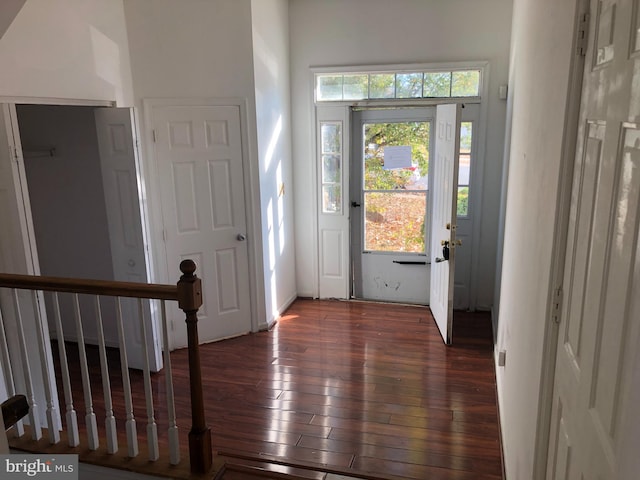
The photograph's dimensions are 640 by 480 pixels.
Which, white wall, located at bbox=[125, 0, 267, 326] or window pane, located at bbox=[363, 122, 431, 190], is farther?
window pane, located at bbox=[363, 122, 431, 190]

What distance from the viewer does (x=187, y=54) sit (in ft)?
12.5

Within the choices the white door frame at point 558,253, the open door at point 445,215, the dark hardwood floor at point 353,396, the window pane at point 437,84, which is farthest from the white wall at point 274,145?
the white door frame at point 558,253

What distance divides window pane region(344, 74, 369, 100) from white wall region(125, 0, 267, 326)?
116 cm

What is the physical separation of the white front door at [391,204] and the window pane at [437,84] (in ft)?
0.51

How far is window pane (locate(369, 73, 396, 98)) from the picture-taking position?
464 cm

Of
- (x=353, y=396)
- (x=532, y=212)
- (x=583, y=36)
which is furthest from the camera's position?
(x=353, y=396)

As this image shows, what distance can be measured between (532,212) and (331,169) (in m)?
3.04

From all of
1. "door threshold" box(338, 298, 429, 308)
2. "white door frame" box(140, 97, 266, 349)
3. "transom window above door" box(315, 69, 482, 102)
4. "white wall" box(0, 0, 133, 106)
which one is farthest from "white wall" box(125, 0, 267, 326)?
"door threshold" box(338, 298, 429, 308)

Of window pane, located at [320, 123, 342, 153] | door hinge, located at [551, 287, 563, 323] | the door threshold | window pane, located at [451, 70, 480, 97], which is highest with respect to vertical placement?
window pane, located at [451, 70, 480, 97]

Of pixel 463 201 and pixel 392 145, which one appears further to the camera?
pixel 392 145

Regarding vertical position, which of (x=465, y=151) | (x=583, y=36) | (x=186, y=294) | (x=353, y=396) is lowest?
(x=353, y=396)

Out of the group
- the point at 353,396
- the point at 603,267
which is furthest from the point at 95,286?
the point at 603,267

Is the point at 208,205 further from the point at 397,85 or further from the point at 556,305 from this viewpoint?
the point at 556,305
